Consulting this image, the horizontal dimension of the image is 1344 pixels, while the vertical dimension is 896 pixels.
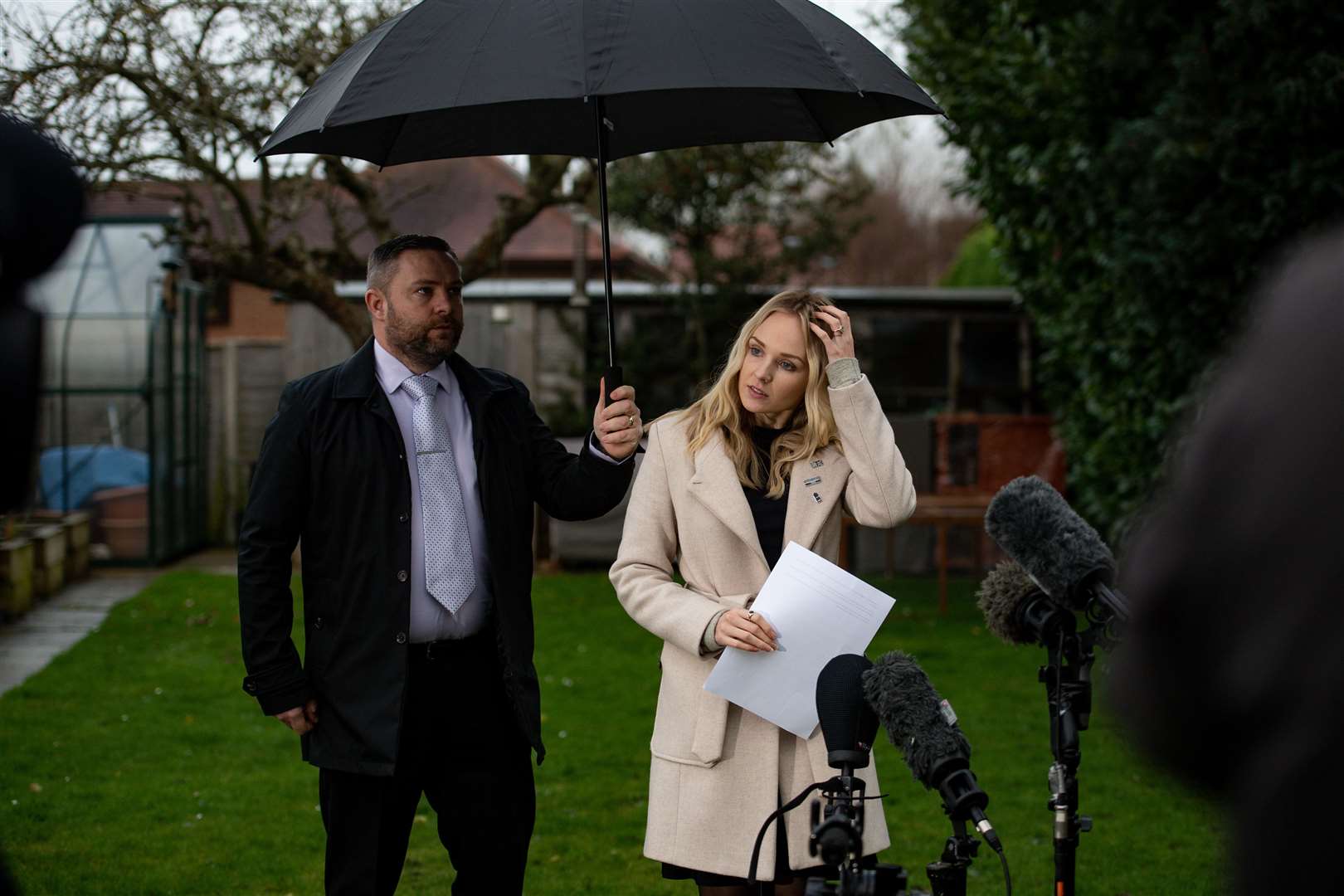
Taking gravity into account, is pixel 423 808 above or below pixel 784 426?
below

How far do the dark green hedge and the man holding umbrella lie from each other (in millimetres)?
4117

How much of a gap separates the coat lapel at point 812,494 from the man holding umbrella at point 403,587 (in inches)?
19.2

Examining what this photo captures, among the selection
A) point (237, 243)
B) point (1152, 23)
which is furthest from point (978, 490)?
point (237, 243)

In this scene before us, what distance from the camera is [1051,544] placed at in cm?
249

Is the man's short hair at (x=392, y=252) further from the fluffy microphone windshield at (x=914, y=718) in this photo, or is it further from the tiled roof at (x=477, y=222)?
the tiled roof at (x=477, y=222)

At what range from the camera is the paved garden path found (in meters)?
9.55

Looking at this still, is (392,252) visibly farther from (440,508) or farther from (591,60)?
(591,60)

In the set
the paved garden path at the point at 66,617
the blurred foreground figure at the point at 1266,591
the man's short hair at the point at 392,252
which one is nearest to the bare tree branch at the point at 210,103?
the paved garden path at the point at 66,617

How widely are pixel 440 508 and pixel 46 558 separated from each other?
9.69 m

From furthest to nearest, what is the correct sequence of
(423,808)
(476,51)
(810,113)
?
1. (423,808)
2. (810,113)
3. (476,51)

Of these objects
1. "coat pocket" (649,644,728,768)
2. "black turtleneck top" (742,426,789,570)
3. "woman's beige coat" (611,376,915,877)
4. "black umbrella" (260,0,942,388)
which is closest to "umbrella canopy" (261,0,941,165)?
"black umbrella" (260,0,942,388)

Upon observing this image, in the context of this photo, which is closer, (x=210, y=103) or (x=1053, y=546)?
(x=1053, y=546)

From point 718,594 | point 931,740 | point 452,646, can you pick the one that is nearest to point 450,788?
point 452,646

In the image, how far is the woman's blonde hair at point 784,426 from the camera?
12.1 feet
